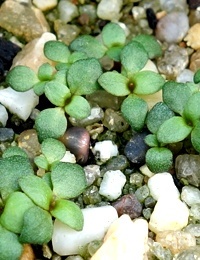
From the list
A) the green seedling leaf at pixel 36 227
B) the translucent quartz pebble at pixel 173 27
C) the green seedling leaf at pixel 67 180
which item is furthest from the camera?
the translucent quartz pebble at pixel 173 27

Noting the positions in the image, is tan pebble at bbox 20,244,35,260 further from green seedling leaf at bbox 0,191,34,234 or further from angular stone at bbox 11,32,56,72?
angular stone at bbox 11,32,56,72

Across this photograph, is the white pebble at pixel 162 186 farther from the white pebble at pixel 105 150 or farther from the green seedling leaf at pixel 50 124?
the green seedling leaf at pixel 50 124

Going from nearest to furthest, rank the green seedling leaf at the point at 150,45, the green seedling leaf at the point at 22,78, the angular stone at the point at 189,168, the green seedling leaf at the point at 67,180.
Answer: the green seedling leaf at the point at 67,180
the angular stone at the point at 189,168
the green seedling leaf at the point at 22,78
the green seedling leaf at the point at 150,45

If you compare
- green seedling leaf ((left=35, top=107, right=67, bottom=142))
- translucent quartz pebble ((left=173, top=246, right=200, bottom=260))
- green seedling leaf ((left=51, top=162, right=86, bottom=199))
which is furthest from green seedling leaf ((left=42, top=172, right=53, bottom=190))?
translucent quartz pebble ((left=173, top=246, right=200, bottom=260))

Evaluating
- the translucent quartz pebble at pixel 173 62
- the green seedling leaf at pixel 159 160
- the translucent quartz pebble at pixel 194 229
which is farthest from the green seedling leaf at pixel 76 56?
the translucent quartz pebble at pixel 194 229

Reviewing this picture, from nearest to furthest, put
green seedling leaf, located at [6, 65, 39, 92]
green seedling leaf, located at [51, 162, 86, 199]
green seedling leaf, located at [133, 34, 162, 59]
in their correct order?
green seedling leaf, located at [51, 162, 86, 199] → green seedling leaf, located at [6, 65, 39, 92] → green seedling leaf, located at [133, 34, 162, 59]
